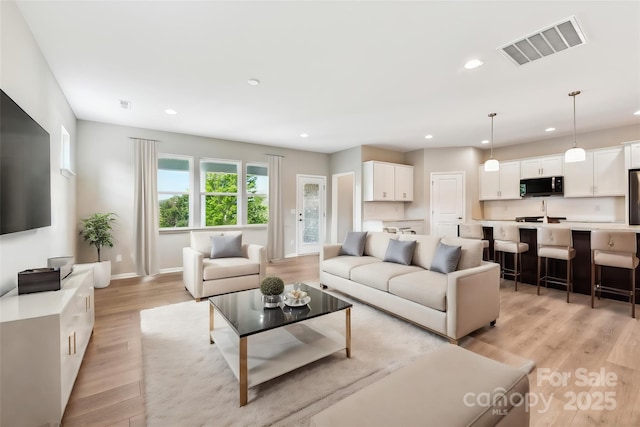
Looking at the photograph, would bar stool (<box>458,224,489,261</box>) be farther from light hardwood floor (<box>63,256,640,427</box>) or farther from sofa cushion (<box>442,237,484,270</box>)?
sofa cushion (<box>442,237,484,270</box>)

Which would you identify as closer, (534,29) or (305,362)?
(305,362)

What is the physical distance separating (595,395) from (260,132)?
5346 millimetres

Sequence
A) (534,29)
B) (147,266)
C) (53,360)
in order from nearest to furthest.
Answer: (53,360) < (534,29) < (147,266)

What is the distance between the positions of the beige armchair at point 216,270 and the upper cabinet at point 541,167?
571 centimetres

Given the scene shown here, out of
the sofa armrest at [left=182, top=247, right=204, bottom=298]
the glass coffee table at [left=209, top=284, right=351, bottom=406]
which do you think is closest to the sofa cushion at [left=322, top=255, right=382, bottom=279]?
the glass coffee table at [left=209, top=284, right=351, bottom=406]

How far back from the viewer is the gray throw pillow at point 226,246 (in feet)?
13.7

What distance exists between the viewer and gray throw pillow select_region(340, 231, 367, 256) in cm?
412

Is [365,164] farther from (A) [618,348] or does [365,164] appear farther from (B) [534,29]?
(A) [618,348]

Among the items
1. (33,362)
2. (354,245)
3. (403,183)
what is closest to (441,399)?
(33,362)

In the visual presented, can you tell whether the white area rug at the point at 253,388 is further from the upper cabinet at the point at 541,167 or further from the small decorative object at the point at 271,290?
the upper cabinet at the point at 541,167

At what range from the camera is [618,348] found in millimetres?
2445

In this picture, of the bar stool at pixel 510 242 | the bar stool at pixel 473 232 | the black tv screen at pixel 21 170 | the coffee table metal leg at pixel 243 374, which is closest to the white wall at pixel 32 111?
the black tv screen at pixel 21 170

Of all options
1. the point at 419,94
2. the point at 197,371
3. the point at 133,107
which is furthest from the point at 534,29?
the point at 133,107

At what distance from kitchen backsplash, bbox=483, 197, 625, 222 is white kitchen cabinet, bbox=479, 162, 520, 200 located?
0.32 m
